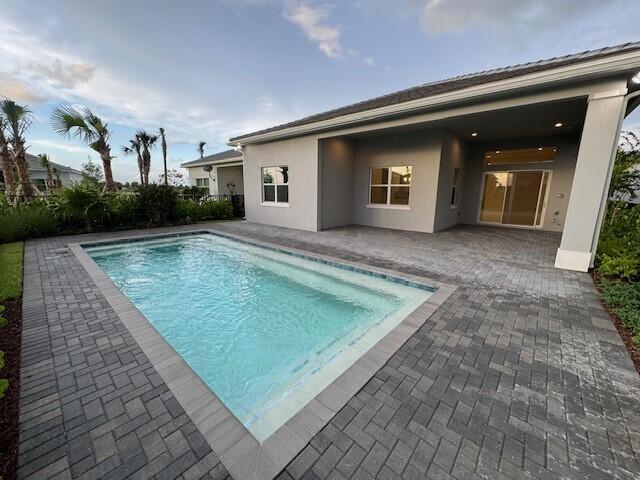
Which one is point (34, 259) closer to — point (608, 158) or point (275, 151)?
point (275, 151)

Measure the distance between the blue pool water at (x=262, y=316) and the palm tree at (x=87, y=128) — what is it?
6651 mm

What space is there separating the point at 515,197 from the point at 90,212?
15.3 meters

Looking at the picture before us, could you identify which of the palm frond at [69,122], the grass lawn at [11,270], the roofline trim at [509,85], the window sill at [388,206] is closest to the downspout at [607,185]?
the roofline trim at [509,85]

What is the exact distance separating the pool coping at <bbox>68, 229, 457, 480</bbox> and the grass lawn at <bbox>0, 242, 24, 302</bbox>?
5.62 ft

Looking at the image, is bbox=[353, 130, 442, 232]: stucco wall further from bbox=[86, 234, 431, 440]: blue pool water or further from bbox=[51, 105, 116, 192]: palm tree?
bbox=[51, 105, 116, 192]: palm tree

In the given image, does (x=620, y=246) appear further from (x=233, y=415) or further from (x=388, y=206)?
(x=233, y=415)

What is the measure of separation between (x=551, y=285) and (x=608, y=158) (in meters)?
2.43

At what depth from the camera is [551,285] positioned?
4312 mm

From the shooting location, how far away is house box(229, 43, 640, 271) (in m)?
4.71

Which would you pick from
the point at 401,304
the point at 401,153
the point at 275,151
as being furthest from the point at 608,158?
the point at 275,151

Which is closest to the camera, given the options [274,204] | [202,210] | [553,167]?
[553,167]

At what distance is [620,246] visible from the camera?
469cm

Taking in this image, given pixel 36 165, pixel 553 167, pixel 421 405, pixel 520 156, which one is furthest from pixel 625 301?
pixel 36 165

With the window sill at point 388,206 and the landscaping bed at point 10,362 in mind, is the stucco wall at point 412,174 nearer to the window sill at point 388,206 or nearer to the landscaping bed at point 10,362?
the window sill at point 388,206
